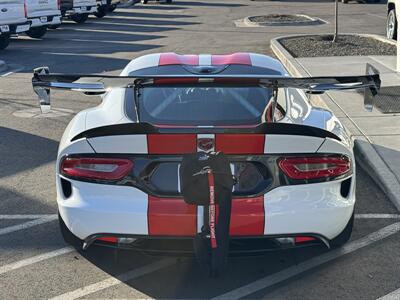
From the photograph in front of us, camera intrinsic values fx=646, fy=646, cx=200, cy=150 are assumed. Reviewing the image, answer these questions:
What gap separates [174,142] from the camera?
3771 millimetres

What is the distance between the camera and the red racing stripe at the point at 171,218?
3.75m

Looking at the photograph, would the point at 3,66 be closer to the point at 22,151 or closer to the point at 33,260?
the point at 22,151

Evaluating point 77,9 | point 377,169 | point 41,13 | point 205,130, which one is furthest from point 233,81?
point 77,9

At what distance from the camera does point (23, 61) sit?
1585 centimetres

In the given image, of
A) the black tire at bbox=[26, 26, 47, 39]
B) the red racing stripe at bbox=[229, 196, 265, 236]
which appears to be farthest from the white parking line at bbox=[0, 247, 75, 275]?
the black tire at bbox=[26, 26, 47, 39]

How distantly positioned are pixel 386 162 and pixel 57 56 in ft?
39.2

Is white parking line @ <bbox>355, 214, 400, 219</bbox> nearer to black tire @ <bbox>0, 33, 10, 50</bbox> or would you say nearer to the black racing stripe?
the black racing stripe

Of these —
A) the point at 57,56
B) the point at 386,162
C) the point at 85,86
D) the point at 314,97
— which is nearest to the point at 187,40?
the point at 57,56

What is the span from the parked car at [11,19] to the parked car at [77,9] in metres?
7.80

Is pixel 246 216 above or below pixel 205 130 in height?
below

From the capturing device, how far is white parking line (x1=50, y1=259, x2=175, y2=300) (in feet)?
13.1

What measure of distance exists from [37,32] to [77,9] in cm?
508

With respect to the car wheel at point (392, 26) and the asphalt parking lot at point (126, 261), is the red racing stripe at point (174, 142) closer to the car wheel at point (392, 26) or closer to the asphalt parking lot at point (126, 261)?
the asphalt parking lot at point (126, 261)

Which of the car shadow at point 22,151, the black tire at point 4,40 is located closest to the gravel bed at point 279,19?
the black tire at point 4,40
